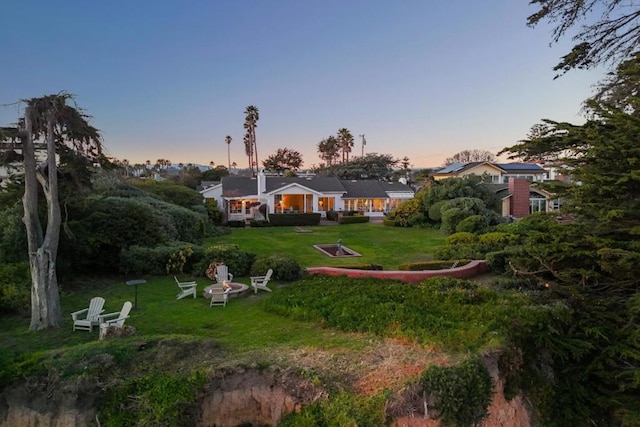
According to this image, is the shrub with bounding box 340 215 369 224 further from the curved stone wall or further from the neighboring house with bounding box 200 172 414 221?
the curved stone wall

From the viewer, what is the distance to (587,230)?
841cm

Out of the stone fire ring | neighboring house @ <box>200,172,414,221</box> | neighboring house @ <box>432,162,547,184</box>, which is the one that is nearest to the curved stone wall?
the stone fire ring

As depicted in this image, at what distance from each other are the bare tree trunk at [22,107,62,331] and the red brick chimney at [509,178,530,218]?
1310 inches

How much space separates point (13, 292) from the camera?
34.5 ft

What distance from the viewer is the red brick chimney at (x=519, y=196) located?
32125 mm

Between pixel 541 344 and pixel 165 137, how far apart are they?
33948 millimetres

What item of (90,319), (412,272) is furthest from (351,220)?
(90,319)

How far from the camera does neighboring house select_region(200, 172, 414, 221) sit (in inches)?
1499

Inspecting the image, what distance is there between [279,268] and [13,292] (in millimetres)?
8296

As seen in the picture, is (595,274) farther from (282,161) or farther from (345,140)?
A: (345,140)

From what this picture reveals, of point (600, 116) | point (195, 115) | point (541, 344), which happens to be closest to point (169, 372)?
point (541, 344)

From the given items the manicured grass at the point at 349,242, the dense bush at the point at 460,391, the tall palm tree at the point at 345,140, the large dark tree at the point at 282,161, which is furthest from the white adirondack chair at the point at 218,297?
the tall palm tree at the point at 345,140

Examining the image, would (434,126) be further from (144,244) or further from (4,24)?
(4,24)

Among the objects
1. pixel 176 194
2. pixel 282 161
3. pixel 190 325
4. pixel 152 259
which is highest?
pixel 282 161
